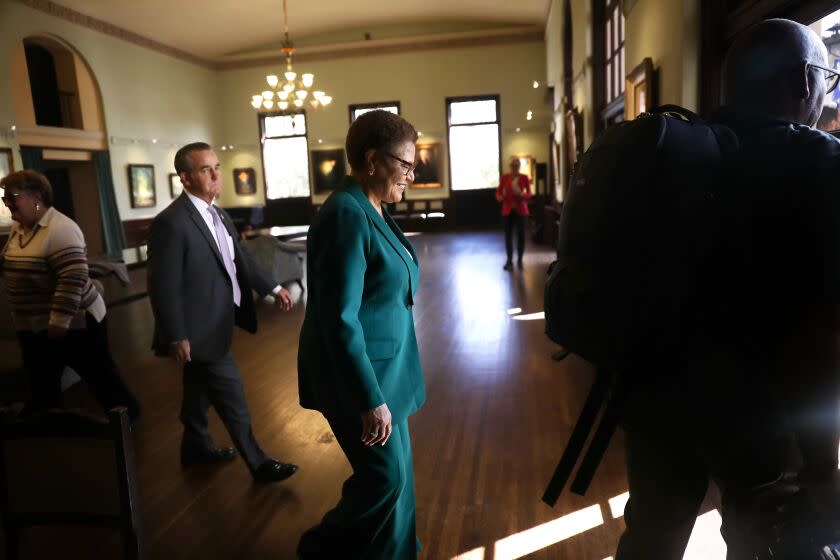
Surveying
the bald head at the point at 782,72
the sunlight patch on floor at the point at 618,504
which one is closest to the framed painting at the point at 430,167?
the sunlight patch on floor at the point at 618,504

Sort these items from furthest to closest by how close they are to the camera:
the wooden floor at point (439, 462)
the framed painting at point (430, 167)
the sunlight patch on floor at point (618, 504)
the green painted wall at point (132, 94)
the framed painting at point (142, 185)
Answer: the framed painting at point (430, 167), the framed painting at point (142, 185), the green painted wall at point (132, 94), the sunlight patch on floor at point (618, 504), the wooden floor at point (439, 462)

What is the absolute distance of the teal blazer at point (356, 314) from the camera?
1.78 metres

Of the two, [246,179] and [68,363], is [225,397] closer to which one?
[68,363]

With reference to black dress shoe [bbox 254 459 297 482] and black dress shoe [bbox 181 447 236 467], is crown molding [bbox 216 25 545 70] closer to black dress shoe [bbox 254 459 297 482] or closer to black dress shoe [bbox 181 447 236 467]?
black dress shoe [bbox 181 447 236 467]

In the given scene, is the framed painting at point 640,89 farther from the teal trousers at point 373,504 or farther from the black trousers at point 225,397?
the teal trousers at point 373,504

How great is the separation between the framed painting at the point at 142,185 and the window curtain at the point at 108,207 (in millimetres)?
821

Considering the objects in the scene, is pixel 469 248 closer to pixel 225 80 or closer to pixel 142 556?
pixel 225 80

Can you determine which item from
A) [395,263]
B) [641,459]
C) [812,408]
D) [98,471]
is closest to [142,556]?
[98,471]

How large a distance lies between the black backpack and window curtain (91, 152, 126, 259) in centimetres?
1617

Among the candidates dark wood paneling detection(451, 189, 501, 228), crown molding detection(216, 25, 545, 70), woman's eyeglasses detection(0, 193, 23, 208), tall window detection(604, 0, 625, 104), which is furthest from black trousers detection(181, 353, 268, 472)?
crown molding detection(216, 25, 545, 70)

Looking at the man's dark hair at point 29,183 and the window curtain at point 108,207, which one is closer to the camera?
the man's dark hair at point 29,183

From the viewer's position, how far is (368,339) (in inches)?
76.2

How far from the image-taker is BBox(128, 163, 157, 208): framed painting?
1666 centimetres

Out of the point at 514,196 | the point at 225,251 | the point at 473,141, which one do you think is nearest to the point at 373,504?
the point at 225,251
